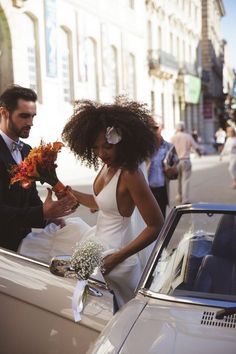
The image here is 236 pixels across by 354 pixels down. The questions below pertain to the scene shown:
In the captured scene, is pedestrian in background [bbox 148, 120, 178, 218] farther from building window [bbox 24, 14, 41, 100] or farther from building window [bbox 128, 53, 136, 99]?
building window [bbox 128, 53, 136, 99]

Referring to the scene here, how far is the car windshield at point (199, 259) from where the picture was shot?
2.71 m

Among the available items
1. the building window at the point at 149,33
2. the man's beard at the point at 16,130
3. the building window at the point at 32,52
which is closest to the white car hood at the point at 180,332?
the man's beard at the point at 16,130

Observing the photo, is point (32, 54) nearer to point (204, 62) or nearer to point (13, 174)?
point (13, 174)

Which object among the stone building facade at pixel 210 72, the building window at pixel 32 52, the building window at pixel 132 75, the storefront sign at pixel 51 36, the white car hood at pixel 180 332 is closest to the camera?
the white car hood at pixel 180 332

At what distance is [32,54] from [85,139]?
63.3ft

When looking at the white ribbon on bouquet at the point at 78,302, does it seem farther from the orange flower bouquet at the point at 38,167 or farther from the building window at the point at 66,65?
the building window at the point at 66,65

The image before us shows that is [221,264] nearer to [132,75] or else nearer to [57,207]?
[57,207]

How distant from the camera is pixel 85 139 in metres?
3.49

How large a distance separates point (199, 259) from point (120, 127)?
92 cm

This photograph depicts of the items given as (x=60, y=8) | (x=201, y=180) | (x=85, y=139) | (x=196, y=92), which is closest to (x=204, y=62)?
(x=196, y=92)

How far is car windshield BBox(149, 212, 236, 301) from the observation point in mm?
2715

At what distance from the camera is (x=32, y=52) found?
21938 millimetres

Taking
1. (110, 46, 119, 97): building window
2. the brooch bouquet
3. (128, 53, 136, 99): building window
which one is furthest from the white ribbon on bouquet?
(128, 53, 136, 99): building window

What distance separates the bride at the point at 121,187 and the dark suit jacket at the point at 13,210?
0.26 meters
